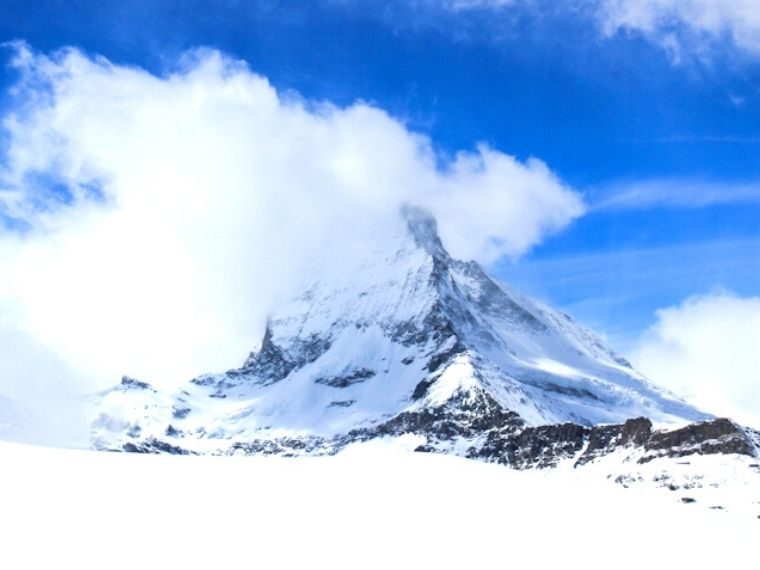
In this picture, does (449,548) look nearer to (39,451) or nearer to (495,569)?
(495,569)

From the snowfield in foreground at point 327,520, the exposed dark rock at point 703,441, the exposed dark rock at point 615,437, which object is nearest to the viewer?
the snowfield in foreground at point 327,520

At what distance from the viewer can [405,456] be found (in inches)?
626

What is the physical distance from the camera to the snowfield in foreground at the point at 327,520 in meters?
11.5

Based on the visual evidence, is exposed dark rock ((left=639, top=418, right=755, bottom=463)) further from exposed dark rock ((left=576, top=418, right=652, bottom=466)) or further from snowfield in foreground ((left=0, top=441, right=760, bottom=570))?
snowfield in foreground ((left=0, top=441, right=760, bottom=570))

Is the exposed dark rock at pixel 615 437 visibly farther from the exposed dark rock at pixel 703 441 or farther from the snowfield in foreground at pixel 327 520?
the snowfield in foreground at pixel 327 520

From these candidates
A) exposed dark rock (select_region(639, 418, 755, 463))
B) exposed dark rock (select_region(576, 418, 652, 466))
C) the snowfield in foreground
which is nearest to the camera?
the snowfield in foreground

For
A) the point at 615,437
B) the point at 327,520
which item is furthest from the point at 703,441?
the point at 327,520

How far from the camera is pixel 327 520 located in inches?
496

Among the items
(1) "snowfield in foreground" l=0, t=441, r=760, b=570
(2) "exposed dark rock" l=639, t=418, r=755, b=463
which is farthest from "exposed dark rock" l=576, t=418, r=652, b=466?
(1) "snowfield in foreground" l=0, t=441, r=760, b=570

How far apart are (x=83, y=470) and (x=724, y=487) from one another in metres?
141

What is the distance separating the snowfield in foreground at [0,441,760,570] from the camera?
11.5m

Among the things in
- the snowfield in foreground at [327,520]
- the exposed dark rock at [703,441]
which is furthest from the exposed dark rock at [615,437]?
the snowfield in foreground at [327,520]

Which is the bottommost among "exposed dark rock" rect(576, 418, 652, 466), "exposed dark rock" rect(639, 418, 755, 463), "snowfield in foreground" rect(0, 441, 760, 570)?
"snowfield in foreground" rect(0, 441, 760, 570)

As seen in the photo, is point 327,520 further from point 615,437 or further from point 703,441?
point 615,437
